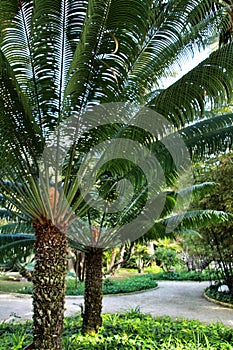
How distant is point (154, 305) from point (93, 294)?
563cm

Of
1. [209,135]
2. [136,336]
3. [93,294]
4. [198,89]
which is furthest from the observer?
[93,294]

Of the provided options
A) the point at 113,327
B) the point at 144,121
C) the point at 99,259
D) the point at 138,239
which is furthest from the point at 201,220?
the point at 144,121

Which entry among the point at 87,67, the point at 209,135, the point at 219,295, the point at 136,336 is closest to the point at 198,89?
the point at 209,135

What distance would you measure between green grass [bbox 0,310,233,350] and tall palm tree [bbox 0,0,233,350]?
1.51 metres

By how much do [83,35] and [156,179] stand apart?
305 cm

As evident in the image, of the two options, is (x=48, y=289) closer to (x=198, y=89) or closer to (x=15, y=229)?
(x=198, y=89)

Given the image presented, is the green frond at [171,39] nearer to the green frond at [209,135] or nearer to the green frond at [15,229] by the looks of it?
the green frond at [209,135]

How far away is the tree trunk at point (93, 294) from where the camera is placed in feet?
18.9

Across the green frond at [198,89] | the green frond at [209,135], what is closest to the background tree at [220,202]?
the green frond at [209,135]

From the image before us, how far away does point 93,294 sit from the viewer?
5.88m

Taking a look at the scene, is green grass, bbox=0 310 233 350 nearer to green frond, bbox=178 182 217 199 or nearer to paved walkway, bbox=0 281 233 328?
paved walkway, bbox=0 281 233 328

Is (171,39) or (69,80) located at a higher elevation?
(171,39)

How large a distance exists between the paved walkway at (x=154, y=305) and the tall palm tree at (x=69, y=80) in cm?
457

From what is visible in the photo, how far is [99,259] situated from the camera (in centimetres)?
609
